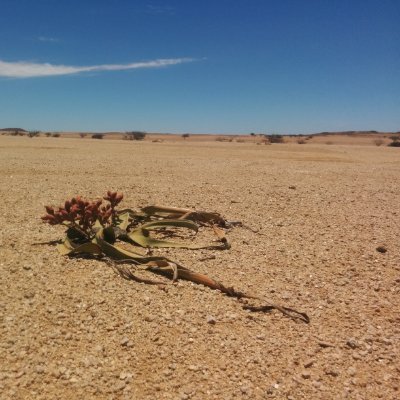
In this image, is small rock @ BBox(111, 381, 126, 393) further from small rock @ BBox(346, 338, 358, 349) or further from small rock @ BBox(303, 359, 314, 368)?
small rock @ BBox(346, 338, 358, 349)

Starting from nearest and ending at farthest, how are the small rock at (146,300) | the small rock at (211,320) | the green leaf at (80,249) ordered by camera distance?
1. the small rock at (211,320)
2. the small rock at (146,300)
3. the green leaf at (80,249)

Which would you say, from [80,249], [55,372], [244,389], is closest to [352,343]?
[244,389]

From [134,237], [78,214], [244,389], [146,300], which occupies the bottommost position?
[244,389]

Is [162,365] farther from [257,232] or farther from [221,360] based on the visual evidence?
[257,232]

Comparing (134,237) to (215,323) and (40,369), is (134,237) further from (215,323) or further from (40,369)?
(40,369)

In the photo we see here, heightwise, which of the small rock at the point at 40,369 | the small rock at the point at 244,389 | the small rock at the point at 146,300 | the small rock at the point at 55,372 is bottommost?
the small rock at the point at 244,389

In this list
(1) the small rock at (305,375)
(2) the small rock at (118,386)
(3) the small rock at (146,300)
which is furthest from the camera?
(3) the small rock at (146,300)

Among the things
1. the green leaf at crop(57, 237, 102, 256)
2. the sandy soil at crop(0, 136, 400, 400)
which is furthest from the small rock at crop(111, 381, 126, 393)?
the green leaf at crop(57, 237, 102, 256)

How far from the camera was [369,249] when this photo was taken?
4.14 meters

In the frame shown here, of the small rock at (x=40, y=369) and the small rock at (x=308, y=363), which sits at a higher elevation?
the small rock at (x=40, y=369)

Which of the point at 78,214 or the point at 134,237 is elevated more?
the point at 78,214

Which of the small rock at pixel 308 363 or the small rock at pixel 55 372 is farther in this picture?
the small rock at pixel 308 363

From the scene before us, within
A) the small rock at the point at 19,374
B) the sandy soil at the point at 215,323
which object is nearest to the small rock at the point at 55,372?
the sandy soil at the point at 215,323

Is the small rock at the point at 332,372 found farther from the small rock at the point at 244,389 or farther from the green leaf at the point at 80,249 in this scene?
the green leaf at the point at 80,249
